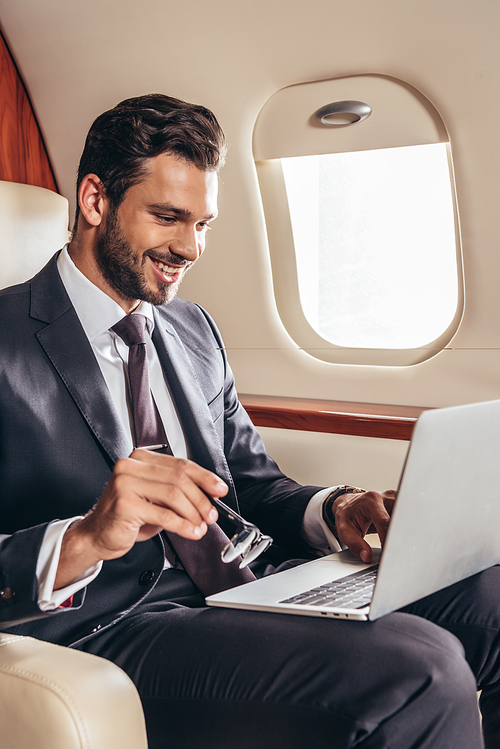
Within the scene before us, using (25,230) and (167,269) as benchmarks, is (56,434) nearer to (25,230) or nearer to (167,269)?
(167,269)

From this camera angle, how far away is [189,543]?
1101 millimetres

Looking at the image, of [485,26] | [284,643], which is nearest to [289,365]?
[485,26]

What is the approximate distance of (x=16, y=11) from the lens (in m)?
2.11

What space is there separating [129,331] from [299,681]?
25.9 inches

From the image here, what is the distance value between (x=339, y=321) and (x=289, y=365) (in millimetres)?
268

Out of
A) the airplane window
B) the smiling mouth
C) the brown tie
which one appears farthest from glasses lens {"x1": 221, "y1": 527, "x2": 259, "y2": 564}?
the airplane window

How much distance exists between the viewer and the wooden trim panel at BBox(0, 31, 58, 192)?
2.24 meters

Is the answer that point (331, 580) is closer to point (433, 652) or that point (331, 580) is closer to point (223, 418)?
point (433, 652)

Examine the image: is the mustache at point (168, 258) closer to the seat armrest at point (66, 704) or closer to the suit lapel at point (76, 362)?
the suit lapel at point (76, 362)

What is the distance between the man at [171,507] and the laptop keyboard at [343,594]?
4 cm

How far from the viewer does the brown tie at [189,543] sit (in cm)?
109

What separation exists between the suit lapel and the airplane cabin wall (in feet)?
3.16

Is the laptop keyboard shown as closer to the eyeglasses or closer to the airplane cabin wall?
the eyeglasses

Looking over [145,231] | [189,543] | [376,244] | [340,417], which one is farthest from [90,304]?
[376,244]
